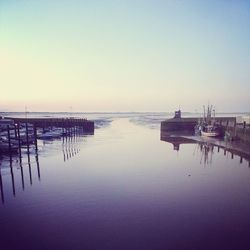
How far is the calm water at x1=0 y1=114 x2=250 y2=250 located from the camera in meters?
12.4

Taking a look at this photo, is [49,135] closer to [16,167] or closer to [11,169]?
[16,167]

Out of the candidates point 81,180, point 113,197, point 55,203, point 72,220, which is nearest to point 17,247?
point 72,220

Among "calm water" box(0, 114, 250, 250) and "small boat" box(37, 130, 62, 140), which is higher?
"calm water" box(0, 114, 250, 250)

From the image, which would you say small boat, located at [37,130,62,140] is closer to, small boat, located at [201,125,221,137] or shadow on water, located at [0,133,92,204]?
shadow on water, located at [0,133,92,204]

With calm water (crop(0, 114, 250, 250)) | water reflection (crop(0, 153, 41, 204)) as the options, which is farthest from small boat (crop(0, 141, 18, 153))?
calm water (crop(0, 114, 250, 250))

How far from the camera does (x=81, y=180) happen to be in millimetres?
21953

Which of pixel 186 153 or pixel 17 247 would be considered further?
pixel 186 153

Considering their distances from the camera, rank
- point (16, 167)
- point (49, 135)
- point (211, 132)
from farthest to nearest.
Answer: point (49, 135) < point (211, 132) < point (16, 167)

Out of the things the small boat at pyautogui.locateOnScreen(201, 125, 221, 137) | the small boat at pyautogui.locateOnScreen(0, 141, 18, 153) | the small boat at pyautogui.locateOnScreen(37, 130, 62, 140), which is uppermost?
the small boat at pyautogui.locateOnScreen(0, 141, 18, 153)

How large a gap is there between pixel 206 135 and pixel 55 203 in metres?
43.7

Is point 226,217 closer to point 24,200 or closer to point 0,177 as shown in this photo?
point 24,200

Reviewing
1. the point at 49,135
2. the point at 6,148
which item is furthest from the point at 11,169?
the point at 49,135

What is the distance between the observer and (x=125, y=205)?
16453 millimetres

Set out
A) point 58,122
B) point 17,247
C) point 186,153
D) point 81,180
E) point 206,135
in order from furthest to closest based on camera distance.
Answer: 1. point 58,122
2. point 206,135
3. point 186,153
4. point 81,180
5. point 17,247
